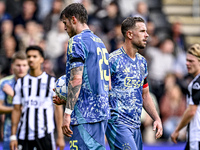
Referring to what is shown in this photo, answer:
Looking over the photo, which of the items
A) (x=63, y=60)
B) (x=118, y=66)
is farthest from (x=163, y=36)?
(x=118, y=66)

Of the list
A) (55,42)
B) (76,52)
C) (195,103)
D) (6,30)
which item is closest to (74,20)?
(76,52)

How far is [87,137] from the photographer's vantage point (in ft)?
14.7

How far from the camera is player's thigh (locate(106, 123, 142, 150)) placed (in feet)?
17.3

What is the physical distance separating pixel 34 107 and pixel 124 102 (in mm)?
1620

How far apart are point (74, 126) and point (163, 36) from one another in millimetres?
9127

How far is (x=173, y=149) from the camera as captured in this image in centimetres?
1040

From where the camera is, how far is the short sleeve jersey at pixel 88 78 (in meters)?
4.47

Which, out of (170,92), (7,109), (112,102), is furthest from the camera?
(170,92)

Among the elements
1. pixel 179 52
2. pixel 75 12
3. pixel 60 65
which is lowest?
pixel 75 12

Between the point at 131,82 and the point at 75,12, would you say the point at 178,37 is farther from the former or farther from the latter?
the point at 75,12

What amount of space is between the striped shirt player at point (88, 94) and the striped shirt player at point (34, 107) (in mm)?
1988

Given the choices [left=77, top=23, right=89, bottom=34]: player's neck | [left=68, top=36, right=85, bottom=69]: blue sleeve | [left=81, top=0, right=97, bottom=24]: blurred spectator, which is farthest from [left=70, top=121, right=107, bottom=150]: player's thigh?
[left=81, top=0, right=97, bottom=24]: blurred spectator

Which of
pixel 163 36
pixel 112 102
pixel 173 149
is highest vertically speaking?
pixel 163 36

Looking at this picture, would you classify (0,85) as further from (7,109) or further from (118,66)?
(118,66)
